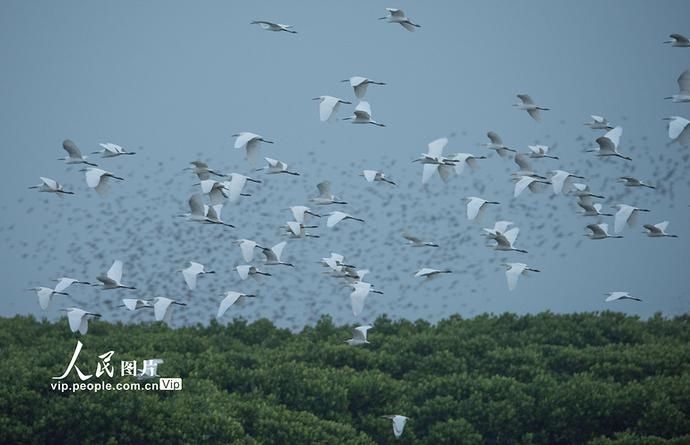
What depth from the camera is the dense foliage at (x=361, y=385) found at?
1545 centimetres

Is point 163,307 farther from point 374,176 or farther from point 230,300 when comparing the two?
point 374,176

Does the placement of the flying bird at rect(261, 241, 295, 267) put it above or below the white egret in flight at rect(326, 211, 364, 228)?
below

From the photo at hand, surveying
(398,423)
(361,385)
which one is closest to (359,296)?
(361,385)

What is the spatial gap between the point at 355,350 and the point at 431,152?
3213 mm

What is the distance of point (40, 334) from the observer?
19438 millimetres

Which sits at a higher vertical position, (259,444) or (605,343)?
(605,343)

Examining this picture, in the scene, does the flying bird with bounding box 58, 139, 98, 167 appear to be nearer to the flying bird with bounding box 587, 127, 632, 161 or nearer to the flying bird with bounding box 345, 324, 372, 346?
the flying bird with bounding box 345, 324, 372, 346

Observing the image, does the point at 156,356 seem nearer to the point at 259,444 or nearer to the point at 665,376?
the point at 259,444

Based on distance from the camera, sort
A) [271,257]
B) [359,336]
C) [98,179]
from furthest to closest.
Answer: [271,257], [359,336], [98,179]

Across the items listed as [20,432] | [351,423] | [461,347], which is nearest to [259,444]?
[351,423]

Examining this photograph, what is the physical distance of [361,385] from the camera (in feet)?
55.9

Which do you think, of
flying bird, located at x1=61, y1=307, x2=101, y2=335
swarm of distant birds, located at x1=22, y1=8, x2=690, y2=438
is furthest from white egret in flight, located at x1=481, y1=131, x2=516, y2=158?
flying bird, located at x1=61, y1=307, x2=101, y2=335

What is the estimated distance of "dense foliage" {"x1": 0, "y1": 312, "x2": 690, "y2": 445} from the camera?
608 inches

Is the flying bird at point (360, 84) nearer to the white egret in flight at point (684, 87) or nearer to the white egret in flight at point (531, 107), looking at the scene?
the white egret in flight at point (531, 107)
